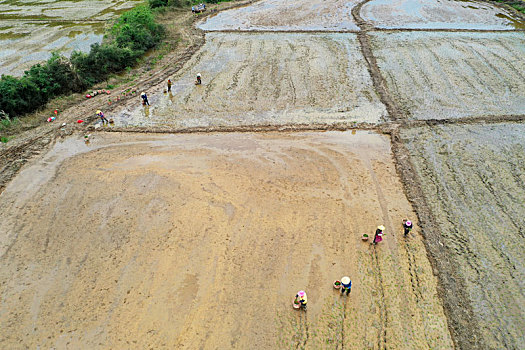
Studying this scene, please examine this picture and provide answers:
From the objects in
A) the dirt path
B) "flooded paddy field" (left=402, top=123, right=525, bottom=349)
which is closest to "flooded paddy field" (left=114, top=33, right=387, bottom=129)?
the dirt path

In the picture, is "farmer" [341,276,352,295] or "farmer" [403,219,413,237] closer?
"farmer" [341,276,352,295]

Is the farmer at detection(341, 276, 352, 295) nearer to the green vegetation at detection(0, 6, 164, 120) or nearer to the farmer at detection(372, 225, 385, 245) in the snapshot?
the farmer at detection(372, 225, 385, 245)

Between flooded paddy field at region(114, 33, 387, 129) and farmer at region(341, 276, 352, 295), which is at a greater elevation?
flooded paddy field at region(114, 33, 387, 129)

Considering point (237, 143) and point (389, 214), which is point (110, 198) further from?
point (389, 214)

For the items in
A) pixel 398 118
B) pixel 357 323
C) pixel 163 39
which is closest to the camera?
pixel 357 323

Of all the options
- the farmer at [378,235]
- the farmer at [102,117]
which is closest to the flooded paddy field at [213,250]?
the farmer at [378,235]

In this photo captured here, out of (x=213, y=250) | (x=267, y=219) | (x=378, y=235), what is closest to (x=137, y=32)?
(x=267, y=219)

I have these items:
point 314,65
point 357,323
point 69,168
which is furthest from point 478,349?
point 314,65

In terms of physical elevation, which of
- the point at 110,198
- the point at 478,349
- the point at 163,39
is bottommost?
the point at 478,349

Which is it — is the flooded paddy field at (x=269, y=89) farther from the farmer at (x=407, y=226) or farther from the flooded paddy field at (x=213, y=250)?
the farmer at (x=407, y=226)
